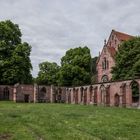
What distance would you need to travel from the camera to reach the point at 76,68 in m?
62.2

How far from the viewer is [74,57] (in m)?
65.0

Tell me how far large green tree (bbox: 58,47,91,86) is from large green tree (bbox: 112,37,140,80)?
12.7 m

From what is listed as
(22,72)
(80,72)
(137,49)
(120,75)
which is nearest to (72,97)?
(80,72)

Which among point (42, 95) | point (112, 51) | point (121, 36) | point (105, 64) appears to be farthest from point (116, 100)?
point (121, 36)

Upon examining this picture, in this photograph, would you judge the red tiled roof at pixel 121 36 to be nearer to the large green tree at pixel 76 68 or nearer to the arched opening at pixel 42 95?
the large green tree at pixel 76 68

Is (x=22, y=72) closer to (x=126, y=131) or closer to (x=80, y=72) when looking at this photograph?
(x=80, y=72)

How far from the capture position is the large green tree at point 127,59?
46756mm

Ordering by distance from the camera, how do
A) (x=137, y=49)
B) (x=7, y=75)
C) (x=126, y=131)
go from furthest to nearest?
Result: (x=7, y=75) → (x=137, y=49) → (x=126, y=131)

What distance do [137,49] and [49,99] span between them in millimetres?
24012

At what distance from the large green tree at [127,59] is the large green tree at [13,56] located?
18.6 meters

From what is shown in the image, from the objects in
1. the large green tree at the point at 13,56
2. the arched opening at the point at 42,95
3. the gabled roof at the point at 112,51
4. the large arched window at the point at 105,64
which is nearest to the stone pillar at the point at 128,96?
the gabled roof at the point at 112,51

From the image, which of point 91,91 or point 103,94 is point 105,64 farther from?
point 103,94

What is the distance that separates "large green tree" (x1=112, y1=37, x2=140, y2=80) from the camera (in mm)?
46756

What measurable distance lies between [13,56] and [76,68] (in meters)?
12.6
